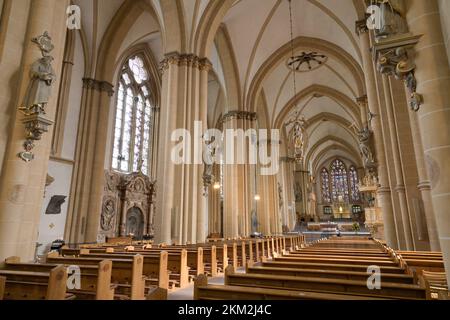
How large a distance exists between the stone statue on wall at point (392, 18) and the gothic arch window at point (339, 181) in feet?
140

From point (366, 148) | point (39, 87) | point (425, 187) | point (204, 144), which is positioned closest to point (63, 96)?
point (204, 144)

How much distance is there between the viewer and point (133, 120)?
54.9 ft

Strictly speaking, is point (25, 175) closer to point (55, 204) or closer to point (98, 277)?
point (98, 277)

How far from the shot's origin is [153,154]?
58.1 ft

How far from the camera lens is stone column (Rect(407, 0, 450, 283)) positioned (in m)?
2.67

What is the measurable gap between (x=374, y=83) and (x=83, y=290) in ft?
32.2

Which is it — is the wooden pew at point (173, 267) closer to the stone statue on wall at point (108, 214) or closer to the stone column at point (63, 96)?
the stone column at point (63, 96)

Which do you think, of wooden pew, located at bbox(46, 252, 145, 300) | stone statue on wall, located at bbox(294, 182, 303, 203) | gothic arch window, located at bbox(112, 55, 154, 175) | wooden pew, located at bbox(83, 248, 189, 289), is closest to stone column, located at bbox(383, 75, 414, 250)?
wooden pew, located at bbox(83, 248, 189, 289)

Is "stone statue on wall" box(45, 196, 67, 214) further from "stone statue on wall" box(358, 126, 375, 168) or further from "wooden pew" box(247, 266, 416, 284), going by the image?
"stone statue on wall" box(358, 126, 375, 168)

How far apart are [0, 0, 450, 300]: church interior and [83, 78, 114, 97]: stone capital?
0.10 meters

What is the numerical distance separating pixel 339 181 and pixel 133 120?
122 feet

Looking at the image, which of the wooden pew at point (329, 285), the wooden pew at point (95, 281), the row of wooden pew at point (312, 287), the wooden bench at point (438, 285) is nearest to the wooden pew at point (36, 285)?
the wooden pew at point (95, 281)
